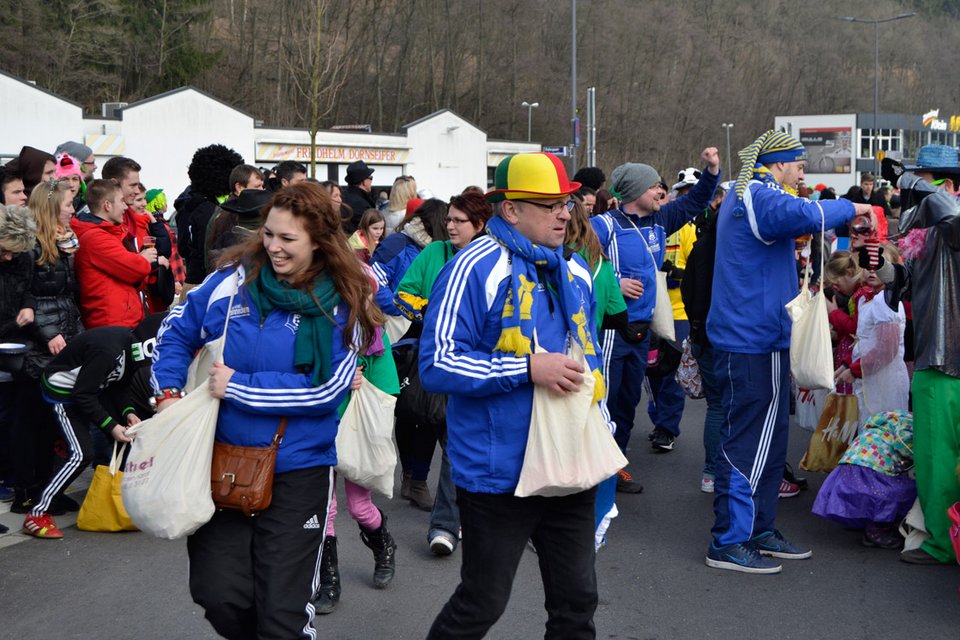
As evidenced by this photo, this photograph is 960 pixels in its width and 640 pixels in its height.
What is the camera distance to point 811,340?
5.52 metres

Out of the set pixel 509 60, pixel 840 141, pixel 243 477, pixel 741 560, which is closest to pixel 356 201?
pixel 741 560

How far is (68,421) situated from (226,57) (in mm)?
57403

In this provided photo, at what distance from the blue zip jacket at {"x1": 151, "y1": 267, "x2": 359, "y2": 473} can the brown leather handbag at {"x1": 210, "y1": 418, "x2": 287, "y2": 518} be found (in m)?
0.05

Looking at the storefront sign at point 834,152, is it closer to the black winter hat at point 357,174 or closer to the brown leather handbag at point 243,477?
the black winter hat at point 357,174

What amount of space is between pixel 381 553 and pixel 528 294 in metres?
2.39

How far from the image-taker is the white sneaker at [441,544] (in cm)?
595

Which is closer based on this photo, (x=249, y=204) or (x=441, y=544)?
(x=249, y=204)

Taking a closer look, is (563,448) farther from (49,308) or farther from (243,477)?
(49,308)

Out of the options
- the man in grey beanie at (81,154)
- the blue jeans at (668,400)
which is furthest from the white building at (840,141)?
the blue jeans at (668,400)

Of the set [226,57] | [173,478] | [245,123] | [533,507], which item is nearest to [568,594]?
[533,507]

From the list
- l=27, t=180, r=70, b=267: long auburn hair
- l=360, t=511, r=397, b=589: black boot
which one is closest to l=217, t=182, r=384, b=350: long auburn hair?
l=360, t=511, r=397, b=589: black boot

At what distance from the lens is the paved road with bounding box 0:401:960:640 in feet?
16.4

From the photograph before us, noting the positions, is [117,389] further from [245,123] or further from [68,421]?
[245,123]

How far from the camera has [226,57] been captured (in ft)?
200
